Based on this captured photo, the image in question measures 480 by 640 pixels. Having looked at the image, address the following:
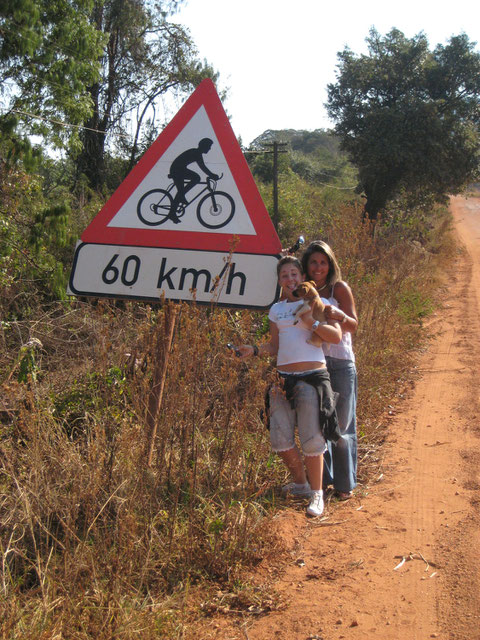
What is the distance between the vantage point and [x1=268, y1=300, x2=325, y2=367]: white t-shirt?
3.52 metres

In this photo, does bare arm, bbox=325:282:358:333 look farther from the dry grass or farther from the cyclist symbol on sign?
the cyclist symbol on sign

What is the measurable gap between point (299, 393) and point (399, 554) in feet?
3.16

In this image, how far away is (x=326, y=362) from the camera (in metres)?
3.88

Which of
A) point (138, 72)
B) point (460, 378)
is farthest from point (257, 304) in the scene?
point (138, 72)

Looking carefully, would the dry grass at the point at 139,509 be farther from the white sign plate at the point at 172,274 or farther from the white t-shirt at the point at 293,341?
the white t-shirt at the point at 293,341

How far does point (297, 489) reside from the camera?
3.65 m

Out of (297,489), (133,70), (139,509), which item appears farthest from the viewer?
(133,70)

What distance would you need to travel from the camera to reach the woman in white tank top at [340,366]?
371 cm

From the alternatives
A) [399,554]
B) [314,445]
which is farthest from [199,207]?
[399,554]

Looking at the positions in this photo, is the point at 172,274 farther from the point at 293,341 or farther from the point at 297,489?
the point at 297,489

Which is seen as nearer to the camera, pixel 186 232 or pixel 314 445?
pixel 186 232

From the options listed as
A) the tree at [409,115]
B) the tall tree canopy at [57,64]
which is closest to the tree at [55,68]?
the tall tree canopy at [57,64]

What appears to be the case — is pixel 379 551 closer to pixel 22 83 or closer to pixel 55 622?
pixel 55 622

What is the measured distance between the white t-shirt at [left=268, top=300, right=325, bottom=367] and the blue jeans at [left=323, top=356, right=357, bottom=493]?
0.34m
